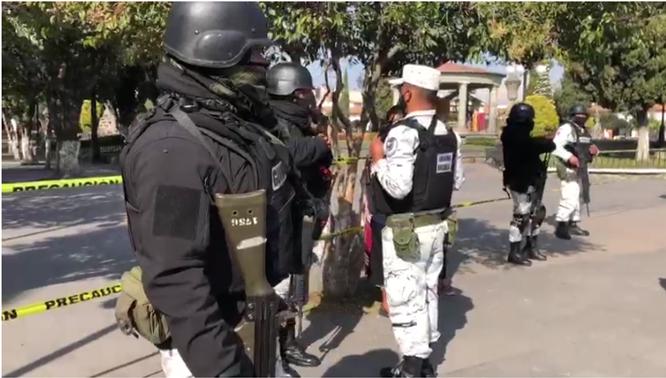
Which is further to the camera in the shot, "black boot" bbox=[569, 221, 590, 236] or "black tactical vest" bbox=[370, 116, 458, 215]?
"black boot" bbox=[569, 221, 590, 236]

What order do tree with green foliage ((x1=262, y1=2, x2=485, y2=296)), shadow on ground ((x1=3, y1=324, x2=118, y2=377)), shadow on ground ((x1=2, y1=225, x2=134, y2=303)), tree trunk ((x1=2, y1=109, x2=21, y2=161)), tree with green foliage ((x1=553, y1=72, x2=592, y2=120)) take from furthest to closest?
tree trunk ((x1=2, y1=109, x2=21, y2=161)) → tree with green foliage ((x1=553, y1=72, x2=592, y2=120)) → shadow on ground ((x1=2, y1=225, x2=134, y2=303)) → tree with green foliage ((x1=262, y1=2, x2=485, y2=296)) → shadow on ground ((x1=3, y1=324, x2=118, y2=377))

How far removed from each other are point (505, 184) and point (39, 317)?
4760 millimetres

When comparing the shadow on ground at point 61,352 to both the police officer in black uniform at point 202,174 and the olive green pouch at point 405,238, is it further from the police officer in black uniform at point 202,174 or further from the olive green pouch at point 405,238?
the police officer in black uniform at point 202,174

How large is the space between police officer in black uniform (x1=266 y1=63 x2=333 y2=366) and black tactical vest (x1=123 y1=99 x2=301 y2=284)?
70.8 inches

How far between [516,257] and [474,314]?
6.95 ft

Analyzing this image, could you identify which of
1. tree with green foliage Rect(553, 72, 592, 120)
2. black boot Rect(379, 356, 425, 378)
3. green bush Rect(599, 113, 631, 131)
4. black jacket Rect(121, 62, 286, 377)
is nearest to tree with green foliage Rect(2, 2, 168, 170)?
black boot Rect(379, 356, 425, 378)

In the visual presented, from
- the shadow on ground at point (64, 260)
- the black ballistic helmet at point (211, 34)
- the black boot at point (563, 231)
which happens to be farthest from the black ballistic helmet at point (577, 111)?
the black ballistic helmet at point (211, 34)

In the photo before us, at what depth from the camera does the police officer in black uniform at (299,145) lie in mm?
4293

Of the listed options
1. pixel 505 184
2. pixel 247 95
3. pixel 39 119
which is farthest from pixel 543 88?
pixel 247 95

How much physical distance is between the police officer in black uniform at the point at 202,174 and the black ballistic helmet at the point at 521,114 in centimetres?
567

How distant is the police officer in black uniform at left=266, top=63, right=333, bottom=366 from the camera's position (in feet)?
14.1

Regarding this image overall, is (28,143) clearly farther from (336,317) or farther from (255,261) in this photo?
(255,261)

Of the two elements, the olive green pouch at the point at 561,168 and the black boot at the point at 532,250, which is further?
the olive green pouch at the point at 561,168

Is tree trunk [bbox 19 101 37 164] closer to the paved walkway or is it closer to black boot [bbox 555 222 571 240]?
the paved walkway
